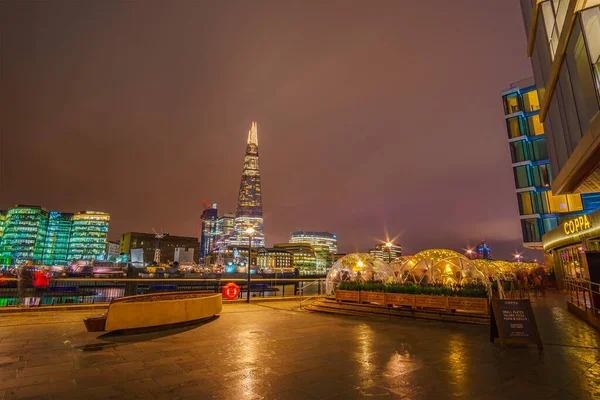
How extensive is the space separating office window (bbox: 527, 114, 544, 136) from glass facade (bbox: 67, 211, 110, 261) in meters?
186

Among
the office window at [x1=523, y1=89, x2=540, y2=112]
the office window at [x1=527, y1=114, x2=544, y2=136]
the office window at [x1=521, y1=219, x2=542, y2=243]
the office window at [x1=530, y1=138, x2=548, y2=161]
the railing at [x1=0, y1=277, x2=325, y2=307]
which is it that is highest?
the office window at [x1=523, y1=89, x2=540, y2=112]

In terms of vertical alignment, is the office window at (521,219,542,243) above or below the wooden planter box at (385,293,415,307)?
above

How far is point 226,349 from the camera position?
326 inches

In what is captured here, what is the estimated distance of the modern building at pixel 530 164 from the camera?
42500 mm

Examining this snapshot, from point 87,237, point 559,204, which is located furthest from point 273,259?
point 559,204

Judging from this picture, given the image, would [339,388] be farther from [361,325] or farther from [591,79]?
[591,79]

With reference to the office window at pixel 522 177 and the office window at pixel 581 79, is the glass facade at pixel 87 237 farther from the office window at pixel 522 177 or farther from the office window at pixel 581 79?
the office window at pixel 581 79

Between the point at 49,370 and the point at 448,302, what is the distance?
13321mm

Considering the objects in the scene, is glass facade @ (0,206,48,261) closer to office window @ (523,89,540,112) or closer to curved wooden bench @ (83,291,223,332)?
curved wooden bench @ (83,291,223,332)

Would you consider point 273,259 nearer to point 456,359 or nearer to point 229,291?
point 229,291

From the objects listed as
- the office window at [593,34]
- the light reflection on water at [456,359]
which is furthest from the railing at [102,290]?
A: the office window at [593,34]

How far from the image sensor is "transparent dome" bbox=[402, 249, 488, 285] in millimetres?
18641

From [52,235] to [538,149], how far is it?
658 feet

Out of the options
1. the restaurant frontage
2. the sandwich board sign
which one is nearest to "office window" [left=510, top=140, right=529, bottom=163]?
the restaurant frontage
